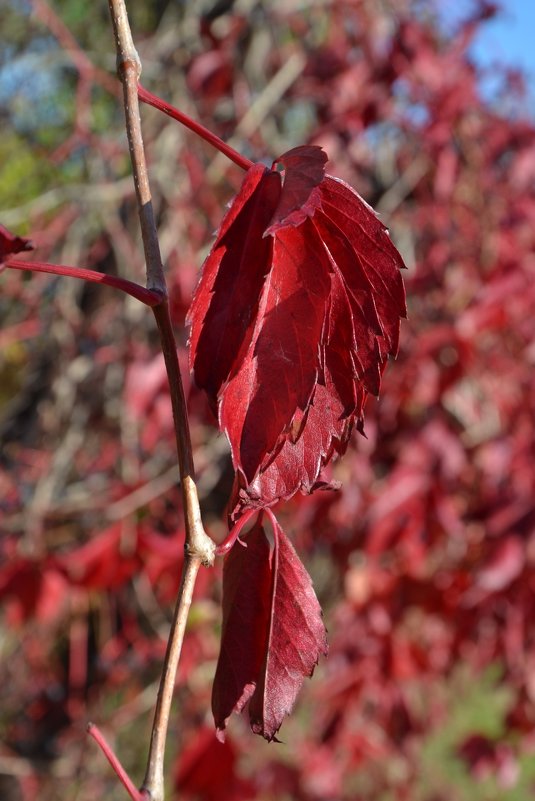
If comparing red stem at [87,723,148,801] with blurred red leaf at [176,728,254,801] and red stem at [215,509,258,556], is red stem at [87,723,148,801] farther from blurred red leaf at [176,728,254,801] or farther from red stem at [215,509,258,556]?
blurred red leaf at [176,728,254,801]

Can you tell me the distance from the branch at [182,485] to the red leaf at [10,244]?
6 cm

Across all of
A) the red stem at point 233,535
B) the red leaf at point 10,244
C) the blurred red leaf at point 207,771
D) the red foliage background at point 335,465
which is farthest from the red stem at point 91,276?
the blurred red leaf at point 207,771

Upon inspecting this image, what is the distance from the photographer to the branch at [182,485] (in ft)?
1.38

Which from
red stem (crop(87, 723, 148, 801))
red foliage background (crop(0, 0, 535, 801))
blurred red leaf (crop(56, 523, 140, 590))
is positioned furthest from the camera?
red foliage background (crop(0, 0, 535, 801))

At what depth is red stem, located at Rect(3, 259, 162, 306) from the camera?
1.44ft

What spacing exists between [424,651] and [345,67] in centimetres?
129

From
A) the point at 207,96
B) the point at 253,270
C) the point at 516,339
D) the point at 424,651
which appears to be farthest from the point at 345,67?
the point at 253,270

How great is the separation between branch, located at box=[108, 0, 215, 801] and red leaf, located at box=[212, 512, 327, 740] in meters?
0.08

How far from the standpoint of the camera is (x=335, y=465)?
A: 6.11 ft

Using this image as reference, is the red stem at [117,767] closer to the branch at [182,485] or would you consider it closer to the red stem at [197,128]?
the branch at [182,485]

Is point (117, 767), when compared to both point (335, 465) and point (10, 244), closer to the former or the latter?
point (10, 244)

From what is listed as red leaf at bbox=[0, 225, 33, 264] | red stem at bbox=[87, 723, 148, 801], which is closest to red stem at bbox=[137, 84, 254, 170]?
red leaf at bbox=[0, 225, 33, 264]

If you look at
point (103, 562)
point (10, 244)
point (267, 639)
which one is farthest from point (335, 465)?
point (10, 244)

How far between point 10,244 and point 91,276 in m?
0.04
